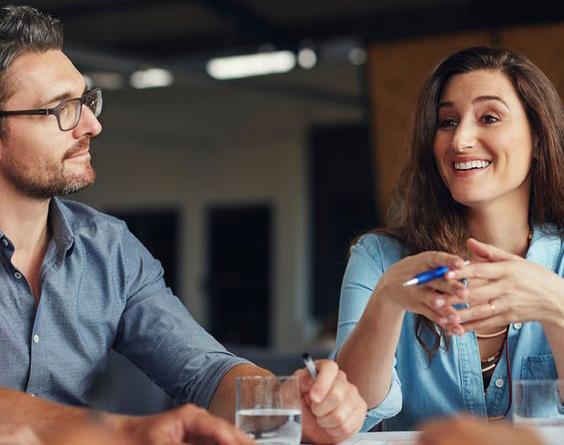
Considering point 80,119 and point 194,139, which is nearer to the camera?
point 80,119

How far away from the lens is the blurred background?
9.67 m

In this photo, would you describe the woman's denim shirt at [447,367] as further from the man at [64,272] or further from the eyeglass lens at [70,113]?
the eyeglass lens at [70,113]

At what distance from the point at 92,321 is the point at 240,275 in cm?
1089

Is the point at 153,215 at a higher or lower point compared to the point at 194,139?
lower

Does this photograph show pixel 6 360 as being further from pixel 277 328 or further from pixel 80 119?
pixel 277 328

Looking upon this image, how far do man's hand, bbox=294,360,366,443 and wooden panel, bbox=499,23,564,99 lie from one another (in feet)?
14.9

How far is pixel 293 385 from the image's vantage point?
1.42 meters

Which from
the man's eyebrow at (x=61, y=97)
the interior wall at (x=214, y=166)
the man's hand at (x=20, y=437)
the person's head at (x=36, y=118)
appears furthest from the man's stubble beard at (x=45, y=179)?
the interior wall at (x=214, y=166)

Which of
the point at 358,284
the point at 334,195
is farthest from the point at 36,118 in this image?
the point at 334,195

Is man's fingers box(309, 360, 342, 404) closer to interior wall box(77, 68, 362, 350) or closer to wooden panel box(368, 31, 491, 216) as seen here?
wooden panel box(368, 31, 491, 216)

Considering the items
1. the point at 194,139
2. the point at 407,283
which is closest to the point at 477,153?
the point at 407,283

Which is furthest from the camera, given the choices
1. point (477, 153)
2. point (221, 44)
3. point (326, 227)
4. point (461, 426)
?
point (326, 227)

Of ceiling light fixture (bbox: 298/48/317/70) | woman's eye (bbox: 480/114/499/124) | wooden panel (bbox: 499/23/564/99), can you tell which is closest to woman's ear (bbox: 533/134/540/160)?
woman's eye (bbox: 480/114/499/124)

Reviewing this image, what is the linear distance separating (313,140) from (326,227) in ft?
4.03
